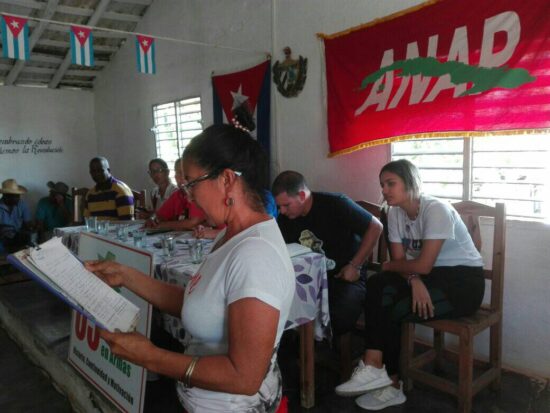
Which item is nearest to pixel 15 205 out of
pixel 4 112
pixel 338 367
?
pixel 4 112

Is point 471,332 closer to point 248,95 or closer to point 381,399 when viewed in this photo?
point 381,399

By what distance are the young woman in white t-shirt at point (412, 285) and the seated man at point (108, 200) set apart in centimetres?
246

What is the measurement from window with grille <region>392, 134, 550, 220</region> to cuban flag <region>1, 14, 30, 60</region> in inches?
106

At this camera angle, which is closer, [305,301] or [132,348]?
[132,348]

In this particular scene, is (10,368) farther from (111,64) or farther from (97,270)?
(111,64)

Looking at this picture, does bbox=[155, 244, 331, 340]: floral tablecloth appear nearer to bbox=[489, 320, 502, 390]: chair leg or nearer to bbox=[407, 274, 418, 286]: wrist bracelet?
bbox=[407, 274, 418, 286]: wrist bracelet

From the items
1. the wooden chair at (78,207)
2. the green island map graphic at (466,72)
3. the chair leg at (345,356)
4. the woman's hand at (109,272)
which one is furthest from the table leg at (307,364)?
the wooden chair at (78,207)

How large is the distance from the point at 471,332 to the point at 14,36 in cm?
336

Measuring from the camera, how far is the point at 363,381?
2148 millimetres

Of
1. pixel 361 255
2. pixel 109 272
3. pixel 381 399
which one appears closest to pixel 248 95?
pixel 361 255

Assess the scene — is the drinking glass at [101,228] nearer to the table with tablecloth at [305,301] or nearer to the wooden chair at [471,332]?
the table with tablecloth at [305,301]

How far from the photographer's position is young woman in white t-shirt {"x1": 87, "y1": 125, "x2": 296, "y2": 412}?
88 centimetres

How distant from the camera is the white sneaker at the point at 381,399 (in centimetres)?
218

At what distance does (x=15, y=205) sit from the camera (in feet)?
17.0
